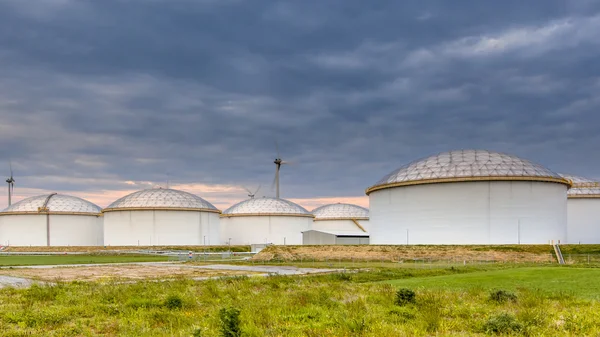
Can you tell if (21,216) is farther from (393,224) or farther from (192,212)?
(393,224)

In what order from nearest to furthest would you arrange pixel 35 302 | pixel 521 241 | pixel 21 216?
pixel 35 302, pixel 521 241, pixel 21 216

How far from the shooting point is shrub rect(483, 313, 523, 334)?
12.1 m

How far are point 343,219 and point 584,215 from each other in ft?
157

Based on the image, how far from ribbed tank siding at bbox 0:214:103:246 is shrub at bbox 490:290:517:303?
302 ft

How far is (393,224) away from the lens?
5941 cm

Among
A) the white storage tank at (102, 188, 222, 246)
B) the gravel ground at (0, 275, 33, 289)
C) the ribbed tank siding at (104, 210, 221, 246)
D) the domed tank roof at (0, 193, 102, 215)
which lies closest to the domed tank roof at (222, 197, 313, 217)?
the white storage tank at (102, 188, 222, 246)

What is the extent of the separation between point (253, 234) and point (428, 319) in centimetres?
8457

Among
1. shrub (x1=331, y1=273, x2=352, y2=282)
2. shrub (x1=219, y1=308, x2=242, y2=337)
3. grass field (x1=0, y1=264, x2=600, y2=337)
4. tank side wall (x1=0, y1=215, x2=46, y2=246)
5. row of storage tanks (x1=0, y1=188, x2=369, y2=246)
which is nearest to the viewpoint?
shrub (x1=219, y1=308, x2=242, y2=337)

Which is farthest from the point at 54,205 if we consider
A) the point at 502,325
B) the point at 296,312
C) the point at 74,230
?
the point at 502,325

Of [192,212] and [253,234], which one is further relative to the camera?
[253,234]

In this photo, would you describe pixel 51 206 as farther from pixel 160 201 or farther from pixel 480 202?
pixel 480 202

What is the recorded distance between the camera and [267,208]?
98.0 m

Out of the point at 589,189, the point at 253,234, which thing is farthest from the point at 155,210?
the point at 589,189

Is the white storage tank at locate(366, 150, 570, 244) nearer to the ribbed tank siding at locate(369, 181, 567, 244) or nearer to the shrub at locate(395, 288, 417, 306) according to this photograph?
the ribbed tank siding at locate(369, 181, 567, 244)
